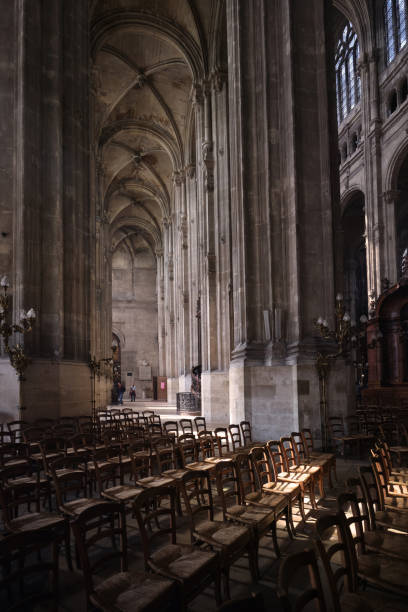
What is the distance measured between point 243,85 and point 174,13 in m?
12.9

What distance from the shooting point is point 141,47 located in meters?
26.4

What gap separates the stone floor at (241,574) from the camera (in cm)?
412

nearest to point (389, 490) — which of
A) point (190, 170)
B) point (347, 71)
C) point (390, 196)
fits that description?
point (390, 196)

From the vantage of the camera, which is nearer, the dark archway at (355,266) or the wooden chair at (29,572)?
the wooden chair at (29,572)

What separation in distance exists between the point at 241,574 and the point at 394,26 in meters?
28.4

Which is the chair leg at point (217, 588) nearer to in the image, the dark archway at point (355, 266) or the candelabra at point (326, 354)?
the candelabra at point (326, 354)

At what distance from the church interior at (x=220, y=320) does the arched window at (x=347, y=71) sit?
17cm

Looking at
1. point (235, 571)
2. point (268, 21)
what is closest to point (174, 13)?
point (268, 21)

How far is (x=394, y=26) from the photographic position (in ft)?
82.0

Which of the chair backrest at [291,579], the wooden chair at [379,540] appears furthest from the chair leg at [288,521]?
the chair backrest at [291,579]

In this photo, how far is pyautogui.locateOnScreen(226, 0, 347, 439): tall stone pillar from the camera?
12797mm

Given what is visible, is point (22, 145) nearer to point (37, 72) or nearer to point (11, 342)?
point (37, 72)

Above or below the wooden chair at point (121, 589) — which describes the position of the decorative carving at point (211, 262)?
above

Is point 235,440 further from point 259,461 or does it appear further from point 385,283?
point 385,283
